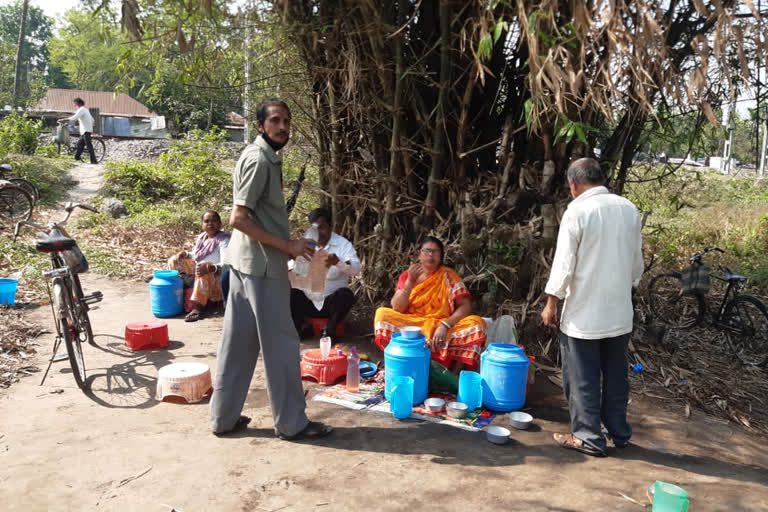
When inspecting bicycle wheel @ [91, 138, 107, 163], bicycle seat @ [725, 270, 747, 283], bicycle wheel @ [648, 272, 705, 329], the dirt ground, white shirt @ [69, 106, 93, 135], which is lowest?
the dirt ground

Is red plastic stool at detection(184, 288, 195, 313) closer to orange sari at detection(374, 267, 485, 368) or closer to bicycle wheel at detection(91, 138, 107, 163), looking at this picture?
orange sari at detection(374, 267, 485, 368)

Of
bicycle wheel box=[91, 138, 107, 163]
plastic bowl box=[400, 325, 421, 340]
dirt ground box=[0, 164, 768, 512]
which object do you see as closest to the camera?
dirt ground box=[0, 164, 768, 512]

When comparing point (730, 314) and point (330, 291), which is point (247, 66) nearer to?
point (330, 291)

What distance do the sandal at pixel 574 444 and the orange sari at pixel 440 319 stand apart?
2.93 ft

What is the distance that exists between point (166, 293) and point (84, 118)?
32.1 feet

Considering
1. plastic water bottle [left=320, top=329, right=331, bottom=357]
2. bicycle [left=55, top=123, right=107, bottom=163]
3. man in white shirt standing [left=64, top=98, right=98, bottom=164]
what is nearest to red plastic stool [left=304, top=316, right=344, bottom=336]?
plastic water bottle [left=320, top=329, right=331, bottom=357]

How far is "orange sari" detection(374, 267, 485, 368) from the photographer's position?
4.07 metres

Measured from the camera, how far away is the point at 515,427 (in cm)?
355

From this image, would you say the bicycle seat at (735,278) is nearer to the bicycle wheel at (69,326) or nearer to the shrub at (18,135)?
the bicycle wheel at (69,326)

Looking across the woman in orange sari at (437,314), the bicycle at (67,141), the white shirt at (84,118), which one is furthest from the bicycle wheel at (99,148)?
the woman in orange sari at (437,314)

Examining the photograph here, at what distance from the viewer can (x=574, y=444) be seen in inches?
129

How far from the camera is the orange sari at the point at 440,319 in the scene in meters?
4.07

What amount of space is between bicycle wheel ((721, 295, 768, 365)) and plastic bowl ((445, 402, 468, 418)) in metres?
4.12

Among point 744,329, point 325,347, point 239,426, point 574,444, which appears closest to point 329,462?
point 239,426
